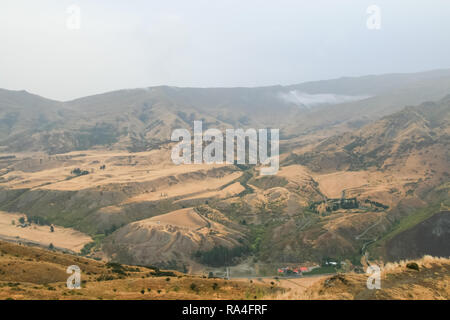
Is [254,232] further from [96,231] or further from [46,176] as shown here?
[46,176]

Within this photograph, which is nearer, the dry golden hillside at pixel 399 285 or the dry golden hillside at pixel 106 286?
the dry golden hillside at pixel 399 285

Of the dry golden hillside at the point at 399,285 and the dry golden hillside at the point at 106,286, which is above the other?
the dry golden hillside at the point at 399,285

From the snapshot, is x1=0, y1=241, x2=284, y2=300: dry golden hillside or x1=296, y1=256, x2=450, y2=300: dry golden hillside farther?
x1=0, y1=241, x2=284, y2=300: dry golden hillside

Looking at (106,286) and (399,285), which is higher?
(399,285)

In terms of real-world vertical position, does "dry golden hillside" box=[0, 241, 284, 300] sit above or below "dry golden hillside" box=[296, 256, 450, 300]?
below

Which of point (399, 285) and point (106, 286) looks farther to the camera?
point (106, 286)
